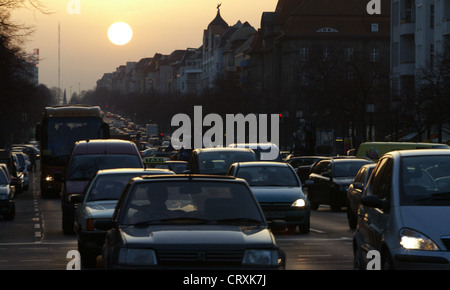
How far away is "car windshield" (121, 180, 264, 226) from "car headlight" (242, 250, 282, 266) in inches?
32.6

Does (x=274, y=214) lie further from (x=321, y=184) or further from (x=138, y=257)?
(x=138, y=257)

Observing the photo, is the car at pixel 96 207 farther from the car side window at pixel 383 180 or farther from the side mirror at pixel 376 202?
the side mirror at pixel 376 202

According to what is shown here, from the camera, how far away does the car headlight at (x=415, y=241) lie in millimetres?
10023

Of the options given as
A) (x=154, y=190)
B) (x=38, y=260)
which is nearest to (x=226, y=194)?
(x=154, y=190)

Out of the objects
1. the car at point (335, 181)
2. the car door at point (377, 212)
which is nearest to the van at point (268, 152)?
the car at point (335, 181)

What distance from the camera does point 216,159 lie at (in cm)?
2867

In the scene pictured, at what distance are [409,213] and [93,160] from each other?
52.4ft

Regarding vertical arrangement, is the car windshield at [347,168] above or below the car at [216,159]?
below

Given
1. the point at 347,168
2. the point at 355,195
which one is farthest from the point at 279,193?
the point at 347,168

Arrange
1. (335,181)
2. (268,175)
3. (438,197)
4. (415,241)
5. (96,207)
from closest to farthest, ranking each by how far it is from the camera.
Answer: (415,241) → (438,197) → (96,207) → (268,175) → (335,181)

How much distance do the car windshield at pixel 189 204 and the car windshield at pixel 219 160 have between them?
17699 mm

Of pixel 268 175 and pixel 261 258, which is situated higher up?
pixel 268 175
